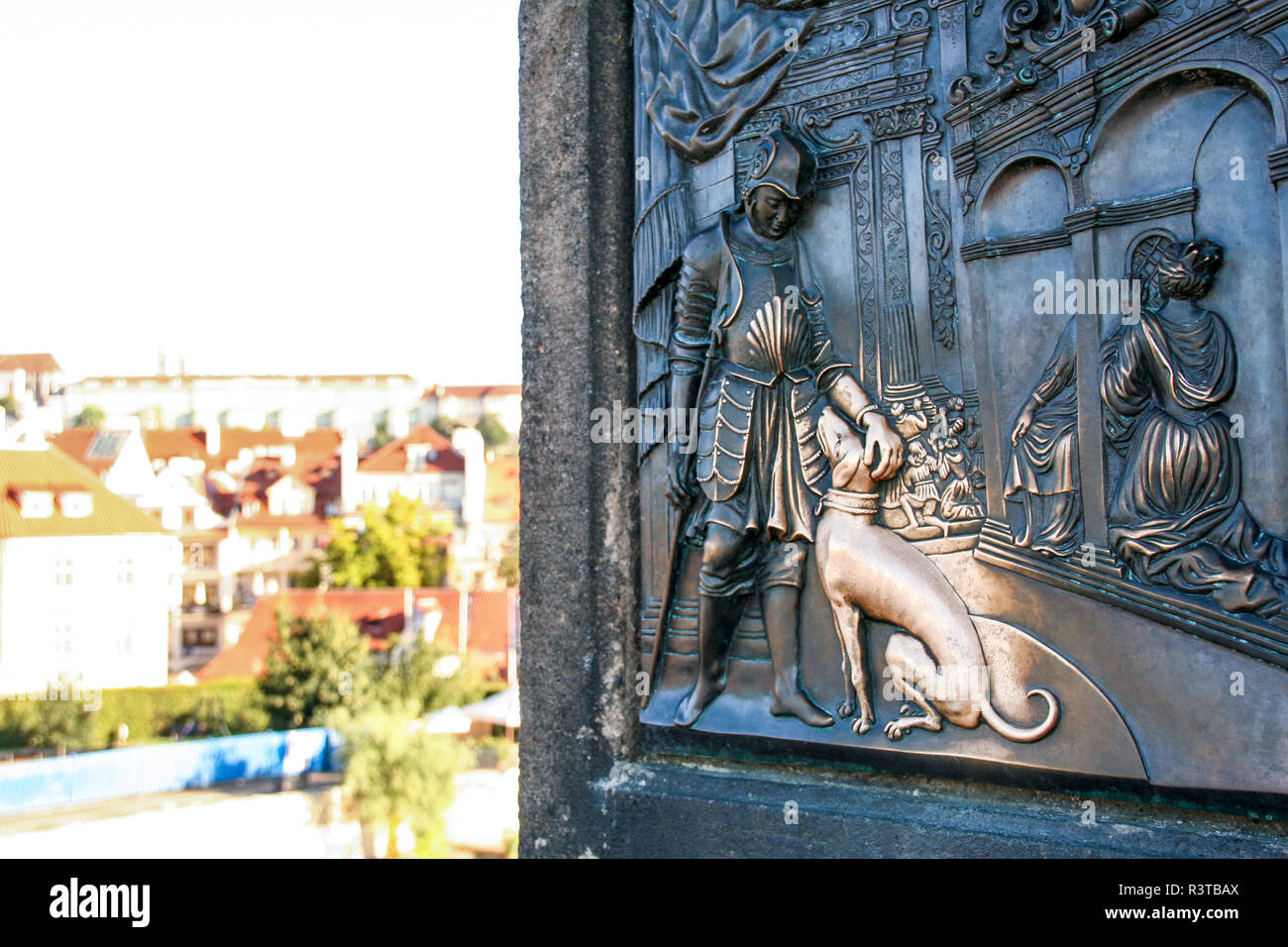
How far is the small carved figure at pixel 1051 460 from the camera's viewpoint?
11.1ft

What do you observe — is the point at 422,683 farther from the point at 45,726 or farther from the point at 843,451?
the point at 843,451

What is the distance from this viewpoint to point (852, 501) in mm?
3779

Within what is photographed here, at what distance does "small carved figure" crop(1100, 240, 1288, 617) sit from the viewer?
309cm

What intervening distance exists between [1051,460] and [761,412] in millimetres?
988

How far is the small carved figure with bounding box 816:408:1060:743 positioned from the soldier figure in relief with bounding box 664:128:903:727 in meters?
0.10

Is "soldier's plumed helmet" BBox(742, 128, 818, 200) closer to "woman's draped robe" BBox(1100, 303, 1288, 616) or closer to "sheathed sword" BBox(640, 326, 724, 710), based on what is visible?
"sheathed sword" BBox(640, 326, 724, 710)

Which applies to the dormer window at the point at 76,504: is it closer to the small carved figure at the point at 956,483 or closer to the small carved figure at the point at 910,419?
the small carved figure at the point at 910,419

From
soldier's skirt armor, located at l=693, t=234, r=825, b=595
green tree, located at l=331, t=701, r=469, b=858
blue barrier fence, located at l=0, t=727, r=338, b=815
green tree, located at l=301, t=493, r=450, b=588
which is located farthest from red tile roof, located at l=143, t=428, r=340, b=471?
soldier's skirt armor, located at l=693, t=234, r=825, b=595

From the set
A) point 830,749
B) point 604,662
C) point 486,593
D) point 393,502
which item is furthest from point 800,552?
point 393,502

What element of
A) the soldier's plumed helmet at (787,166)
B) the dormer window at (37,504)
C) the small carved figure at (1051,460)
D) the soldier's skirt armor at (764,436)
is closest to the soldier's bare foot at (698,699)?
the soldier's skirt armor at (764,436)

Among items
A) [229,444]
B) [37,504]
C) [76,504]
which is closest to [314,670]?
[76,504]

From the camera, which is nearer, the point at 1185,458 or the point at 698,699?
the point at 1185,458

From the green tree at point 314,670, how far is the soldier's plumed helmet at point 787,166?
3019 cm

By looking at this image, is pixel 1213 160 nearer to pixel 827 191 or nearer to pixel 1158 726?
pixel 827 191
